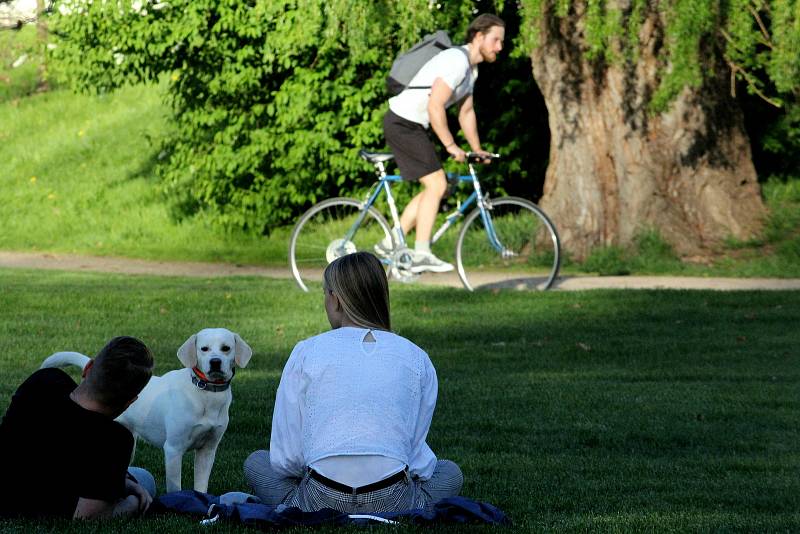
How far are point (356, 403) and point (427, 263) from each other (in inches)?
290

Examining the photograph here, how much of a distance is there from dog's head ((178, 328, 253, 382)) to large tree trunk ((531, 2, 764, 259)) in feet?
32.8

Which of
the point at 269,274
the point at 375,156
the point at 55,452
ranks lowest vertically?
the point at 269,274

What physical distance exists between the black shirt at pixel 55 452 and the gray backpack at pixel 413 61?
7.45 meters

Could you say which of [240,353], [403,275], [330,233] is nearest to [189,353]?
[240,353]

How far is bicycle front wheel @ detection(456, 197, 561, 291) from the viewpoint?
12.4 m

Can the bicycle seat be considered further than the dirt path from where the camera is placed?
No

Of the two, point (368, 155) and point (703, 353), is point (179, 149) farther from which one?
point (703, 353)

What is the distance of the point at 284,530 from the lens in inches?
182

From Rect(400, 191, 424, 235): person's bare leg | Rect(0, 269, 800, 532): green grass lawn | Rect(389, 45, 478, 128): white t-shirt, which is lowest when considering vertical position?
Rect(0, 269, 800, 532): green grass lawn

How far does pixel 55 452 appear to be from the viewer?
465cm

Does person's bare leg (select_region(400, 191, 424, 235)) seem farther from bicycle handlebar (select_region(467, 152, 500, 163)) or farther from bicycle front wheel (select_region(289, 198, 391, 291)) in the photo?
bicycle handlebar (select_region(467, 152, 500, 163))

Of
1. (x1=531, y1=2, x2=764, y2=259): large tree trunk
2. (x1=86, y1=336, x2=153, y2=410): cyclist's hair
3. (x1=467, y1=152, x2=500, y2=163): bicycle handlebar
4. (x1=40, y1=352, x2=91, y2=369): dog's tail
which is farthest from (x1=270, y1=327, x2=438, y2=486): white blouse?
(x1=531, y1=2, x2=764, y2=259): large tree trunk

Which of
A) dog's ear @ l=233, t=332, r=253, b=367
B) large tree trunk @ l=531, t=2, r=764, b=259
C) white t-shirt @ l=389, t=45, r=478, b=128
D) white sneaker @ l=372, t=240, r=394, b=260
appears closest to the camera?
dog's ear @ l=233, t=332, r=253, b=367

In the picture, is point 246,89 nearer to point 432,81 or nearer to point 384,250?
point 384,250
